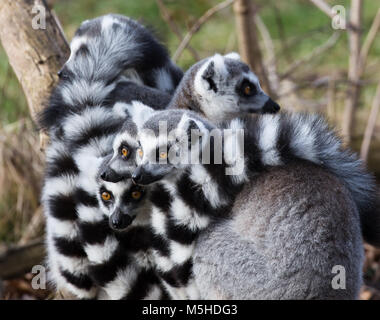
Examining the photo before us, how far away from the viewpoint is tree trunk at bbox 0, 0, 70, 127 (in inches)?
166

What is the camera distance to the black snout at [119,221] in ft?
10.7

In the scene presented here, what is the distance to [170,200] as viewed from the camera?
10.7 ft

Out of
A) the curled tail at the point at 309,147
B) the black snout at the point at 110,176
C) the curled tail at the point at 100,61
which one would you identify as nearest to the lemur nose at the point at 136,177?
the black snout at the point at 110,176

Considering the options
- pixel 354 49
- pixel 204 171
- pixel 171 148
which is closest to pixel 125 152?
pixel 171 148

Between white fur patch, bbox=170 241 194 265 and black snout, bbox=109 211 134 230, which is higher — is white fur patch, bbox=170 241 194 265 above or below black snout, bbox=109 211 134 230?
below

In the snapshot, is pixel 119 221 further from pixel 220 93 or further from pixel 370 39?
pixel 370 39

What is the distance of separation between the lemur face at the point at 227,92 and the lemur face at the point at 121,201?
90 cm

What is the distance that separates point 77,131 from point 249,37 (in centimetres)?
265

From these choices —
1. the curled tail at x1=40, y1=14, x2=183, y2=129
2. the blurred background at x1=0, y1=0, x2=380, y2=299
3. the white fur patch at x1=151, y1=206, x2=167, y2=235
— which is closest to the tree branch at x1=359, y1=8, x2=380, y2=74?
the blurred background at x1=0, y1=0, x2=380, y2=299

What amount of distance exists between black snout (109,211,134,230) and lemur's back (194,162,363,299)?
1.44ft

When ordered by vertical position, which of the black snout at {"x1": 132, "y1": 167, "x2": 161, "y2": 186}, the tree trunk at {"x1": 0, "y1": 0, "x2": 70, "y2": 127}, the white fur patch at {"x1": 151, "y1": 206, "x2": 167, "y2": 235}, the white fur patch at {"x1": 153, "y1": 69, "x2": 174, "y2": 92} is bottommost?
the white fur patch at {"x1": 151, "y1": 206, "x2": 167, "y2": 235}

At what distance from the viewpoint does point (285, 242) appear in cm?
302

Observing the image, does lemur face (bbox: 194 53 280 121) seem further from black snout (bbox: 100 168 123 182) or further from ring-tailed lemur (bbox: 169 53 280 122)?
black snout (bbox: 100 168 123 182)

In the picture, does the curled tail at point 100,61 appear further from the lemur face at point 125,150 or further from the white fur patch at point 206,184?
the white fur patch at point 206,184
